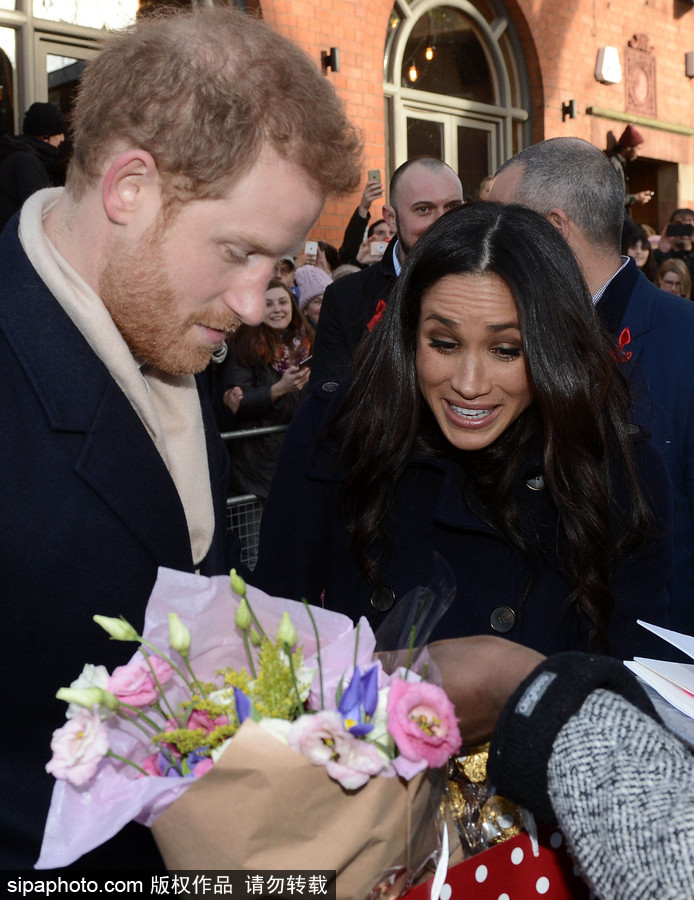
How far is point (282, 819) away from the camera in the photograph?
938mm

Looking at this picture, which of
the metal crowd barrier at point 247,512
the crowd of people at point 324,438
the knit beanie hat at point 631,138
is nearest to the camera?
the crowd of people at point 324,438

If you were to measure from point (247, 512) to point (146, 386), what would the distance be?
3486 millimetres

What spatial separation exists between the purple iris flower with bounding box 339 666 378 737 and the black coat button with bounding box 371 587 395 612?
1018mm

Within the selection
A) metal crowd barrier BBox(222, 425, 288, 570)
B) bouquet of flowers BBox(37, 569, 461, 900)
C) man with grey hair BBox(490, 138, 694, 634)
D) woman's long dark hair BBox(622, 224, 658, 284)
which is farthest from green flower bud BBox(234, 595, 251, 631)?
woman's long dark hair BBox(622, 224, 658, 284)

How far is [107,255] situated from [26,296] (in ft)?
0.50

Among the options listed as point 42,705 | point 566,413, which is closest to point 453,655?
point 42,705

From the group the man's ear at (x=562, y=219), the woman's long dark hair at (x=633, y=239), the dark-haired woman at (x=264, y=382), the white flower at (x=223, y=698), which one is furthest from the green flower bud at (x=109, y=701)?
the woman's long dark hair at (x=633, y=239)

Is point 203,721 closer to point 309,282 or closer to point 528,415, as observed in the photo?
point 528,415

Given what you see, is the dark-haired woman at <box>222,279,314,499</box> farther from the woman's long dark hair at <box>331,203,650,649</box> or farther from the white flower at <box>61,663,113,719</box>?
the white flower at <box>61,663,113,719</box>

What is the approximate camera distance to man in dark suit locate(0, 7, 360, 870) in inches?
54.7

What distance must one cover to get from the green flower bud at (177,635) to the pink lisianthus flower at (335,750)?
0.56ft

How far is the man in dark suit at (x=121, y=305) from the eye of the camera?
4.56ft

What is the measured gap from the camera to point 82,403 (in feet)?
4.86

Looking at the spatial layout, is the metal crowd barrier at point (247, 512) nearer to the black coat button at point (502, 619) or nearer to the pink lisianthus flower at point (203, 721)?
the black coat button at point (502, 619)
